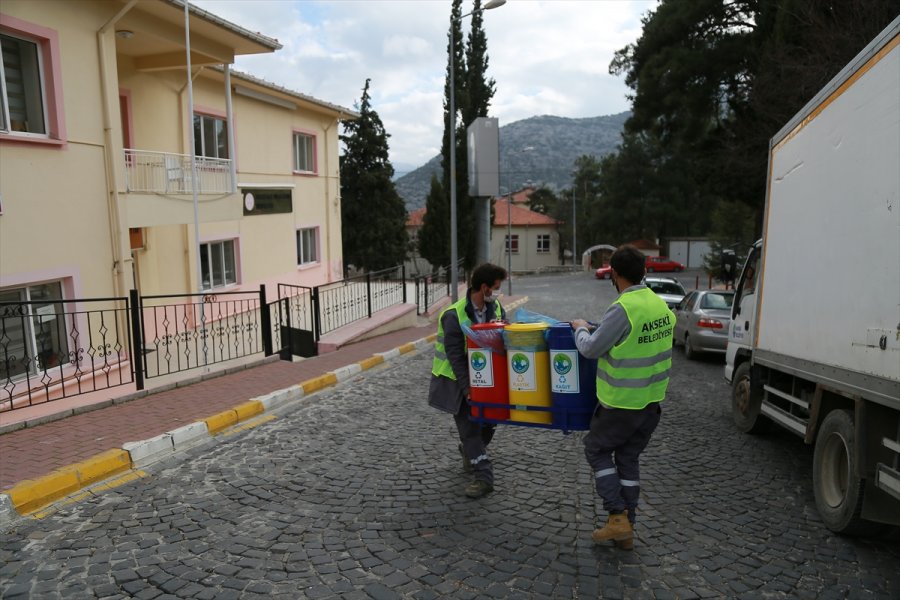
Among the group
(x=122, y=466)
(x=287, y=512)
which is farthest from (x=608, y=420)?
(x=122, y=466)

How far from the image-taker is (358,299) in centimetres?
1611

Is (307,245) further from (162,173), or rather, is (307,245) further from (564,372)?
(564,372)

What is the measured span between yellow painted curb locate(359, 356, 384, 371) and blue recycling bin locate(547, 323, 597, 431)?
21.8ft

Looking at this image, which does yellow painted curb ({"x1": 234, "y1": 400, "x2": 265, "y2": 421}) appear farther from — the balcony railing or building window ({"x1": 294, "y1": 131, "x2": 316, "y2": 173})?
building window ({"x1": 294, "y1": 131, "x2": 316, "y2": 173})

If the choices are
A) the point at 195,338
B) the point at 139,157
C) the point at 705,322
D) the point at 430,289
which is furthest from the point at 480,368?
the point at 430,289

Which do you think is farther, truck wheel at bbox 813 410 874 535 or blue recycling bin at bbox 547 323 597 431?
blue recycling bin at bbox 547 323 597 431

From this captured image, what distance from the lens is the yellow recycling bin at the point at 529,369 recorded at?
14.0 feet

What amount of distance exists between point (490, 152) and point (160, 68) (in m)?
10.7

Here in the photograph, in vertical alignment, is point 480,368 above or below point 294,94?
below

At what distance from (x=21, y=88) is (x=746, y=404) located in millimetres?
10411

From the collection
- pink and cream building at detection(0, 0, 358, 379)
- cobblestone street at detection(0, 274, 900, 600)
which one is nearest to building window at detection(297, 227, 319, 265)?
pink and cream building at detection(0, 0, 358, 379)

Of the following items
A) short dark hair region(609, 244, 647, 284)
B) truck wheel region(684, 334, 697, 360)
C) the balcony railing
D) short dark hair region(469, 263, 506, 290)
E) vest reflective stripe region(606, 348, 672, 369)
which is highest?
the balcony railing

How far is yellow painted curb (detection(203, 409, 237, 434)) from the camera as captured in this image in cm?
671

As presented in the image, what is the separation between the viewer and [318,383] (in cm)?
905
